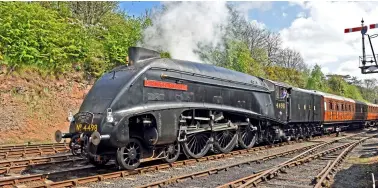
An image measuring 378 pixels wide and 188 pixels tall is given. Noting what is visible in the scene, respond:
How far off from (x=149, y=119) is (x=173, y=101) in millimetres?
1066

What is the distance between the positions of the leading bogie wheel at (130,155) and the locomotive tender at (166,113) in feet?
0.08

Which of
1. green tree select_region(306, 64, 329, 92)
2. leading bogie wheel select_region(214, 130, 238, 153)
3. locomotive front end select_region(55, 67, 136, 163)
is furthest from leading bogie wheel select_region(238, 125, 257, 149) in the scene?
green tree select_region(306, 64, 329, 92)

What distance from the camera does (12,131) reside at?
1589cm

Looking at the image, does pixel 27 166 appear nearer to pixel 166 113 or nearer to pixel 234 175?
pixel 166 113

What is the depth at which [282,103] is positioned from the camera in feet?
53.5

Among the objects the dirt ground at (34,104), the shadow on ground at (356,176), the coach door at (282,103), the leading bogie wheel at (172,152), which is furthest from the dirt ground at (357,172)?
the dirt ground at (34,104)

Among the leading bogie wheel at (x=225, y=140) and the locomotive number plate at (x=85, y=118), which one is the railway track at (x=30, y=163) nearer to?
the locomotive number plate at (x=85, y=118)

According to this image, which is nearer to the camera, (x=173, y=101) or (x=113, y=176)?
(x=113, y=176)

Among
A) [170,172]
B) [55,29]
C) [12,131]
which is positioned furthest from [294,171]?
[55,29]

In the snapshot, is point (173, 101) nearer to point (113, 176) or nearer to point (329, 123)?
point (113, 176)

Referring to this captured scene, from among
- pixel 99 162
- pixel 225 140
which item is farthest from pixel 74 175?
pixel 225 140

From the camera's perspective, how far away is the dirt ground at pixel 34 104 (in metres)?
16.0

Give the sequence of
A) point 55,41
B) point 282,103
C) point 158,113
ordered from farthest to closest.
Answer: point 55,41 → point 282,103 → point 158,113

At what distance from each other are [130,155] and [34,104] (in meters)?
10.4
